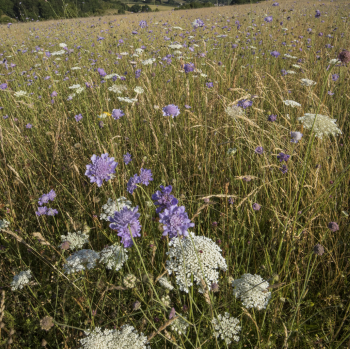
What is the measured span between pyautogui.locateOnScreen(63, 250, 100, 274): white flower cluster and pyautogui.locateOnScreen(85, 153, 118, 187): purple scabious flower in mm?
383

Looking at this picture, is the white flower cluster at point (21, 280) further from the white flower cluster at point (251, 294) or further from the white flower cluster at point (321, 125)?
the white flower cluster at point (321, 125)

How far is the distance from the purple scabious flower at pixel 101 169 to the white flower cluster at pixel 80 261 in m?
0.38

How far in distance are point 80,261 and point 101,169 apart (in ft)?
1.60

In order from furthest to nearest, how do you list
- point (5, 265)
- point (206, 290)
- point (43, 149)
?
point (43, 149) → point (5, 265) → point (206, 290)

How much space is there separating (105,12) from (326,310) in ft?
37.2

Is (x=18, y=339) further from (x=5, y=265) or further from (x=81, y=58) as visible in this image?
(x=81, y=58)

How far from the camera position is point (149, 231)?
170 cm

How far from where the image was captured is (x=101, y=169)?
120 cm

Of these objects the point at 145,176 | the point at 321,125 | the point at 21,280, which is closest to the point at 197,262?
the point at 145,176

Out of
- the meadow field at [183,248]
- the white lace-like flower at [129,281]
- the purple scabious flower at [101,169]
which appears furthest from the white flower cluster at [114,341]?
the purple scabious flower at [101,169]

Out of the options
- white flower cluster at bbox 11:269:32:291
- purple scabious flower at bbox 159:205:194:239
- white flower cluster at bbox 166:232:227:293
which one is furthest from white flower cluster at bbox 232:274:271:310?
white flower cluster at bbox 11:269:32:291

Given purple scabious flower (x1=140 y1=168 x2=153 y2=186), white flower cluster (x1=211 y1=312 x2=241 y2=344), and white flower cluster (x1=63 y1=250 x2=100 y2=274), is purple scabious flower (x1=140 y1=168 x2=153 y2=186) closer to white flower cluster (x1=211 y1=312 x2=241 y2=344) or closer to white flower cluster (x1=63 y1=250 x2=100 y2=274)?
white flower cluster (x1=63 y1=250 x2=100 y2=274)

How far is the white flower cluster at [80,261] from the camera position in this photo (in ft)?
3.93

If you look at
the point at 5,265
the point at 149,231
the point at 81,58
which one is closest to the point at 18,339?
the point at 5,265
